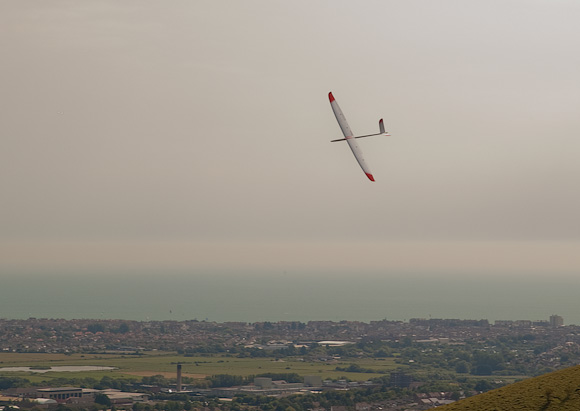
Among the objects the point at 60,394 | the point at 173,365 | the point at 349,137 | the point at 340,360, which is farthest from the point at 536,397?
the point at 340,360

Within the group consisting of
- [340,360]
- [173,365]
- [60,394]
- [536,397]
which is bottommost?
[60,394]

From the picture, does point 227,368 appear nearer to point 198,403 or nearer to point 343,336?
point 198,403

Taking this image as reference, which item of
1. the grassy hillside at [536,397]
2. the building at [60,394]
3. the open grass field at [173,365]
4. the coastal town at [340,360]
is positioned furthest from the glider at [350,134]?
the open grass field at [173,365]

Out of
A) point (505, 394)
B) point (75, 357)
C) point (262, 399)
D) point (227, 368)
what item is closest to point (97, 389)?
point (262, 399)

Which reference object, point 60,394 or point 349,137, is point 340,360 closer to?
point 60,394

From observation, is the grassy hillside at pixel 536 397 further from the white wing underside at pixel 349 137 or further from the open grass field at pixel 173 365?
the open grass field at pixel 173 365

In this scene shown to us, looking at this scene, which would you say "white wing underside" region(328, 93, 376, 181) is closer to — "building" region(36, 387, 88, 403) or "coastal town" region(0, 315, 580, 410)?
"coastal town" region(0, 315, 580, 410)
